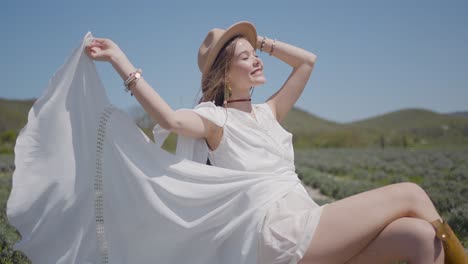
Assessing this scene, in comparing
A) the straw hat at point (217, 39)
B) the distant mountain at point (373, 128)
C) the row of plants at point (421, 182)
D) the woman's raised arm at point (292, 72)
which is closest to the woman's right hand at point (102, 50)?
the straw hat at point (217, 39)

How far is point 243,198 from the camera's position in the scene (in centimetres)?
276

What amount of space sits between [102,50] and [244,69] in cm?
103

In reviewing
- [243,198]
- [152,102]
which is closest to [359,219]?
[243,198]

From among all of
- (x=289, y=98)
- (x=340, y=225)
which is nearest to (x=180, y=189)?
(x=340, y=225)

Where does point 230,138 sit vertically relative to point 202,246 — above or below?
above

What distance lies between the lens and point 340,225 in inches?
97.3

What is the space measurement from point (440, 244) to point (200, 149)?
160 centimetres

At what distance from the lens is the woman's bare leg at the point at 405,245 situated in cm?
229

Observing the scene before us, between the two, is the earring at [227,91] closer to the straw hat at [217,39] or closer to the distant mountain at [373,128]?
the straw hat at [217,39]

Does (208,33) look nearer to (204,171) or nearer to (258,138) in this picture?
(258,138)

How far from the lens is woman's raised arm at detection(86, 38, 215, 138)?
2689 mm

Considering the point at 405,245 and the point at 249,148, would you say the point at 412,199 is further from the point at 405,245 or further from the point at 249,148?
the point at 249,148

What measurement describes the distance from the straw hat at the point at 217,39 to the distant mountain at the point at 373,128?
21.1 ft

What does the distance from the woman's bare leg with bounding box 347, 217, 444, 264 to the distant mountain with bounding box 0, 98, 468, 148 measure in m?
7.75
